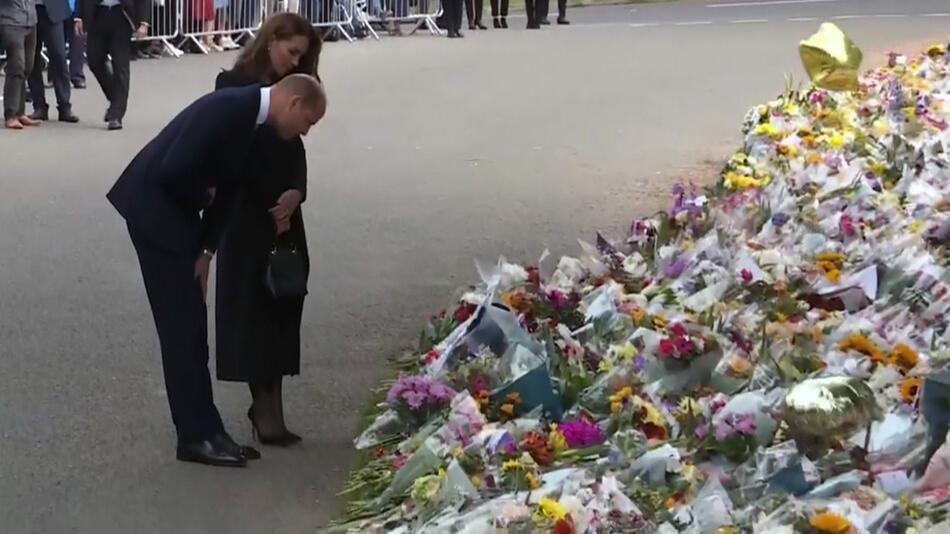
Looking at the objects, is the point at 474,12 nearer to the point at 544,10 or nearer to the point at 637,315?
the point at 544,10

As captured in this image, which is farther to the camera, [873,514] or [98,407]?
[98,407]

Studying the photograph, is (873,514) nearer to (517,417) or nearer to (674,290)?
(517,417)

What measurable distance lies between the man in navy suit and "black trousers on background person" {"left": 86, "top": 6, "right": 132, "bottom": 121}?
7.90 meters

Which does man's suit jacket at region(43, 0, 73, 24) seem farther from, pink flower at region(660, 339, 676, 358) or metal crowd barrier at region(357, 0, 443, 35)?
metal crowd barrier at region(357, 0, 443, 35)

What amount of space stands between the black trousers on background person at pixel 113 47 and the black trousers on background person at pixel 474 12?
12.7 m

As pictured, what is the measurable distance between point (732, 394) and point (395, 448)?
1.17 meters

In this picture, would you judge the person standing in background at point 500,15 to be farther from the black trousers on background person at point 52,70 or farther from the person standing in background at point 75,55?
the black trousers on background person at point 52,70

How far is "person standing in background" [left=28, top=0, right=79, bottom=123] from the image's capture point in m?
13.0

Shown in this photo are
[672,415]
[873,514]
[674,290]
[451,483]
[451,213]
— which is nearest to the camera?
[873,514]

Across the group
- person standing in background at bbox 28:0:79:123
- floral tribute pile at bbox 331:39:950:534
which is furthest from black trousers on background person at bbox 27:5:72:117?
floral tribute pile at bbox 331:39:950:534

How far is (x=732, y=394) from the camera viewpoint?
4.96m

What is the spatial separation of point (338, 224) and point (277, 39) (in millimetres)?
4008

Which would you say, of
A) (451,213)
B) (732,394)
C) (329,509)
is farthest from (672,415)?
(451,213)

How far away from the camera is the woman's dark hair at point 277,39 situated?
17.2 feet
